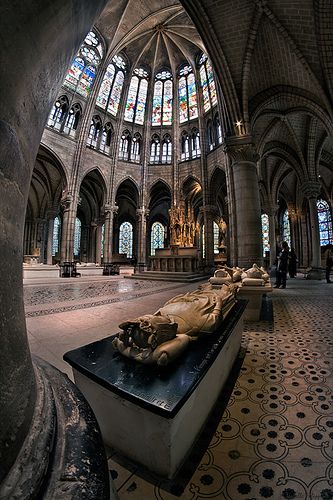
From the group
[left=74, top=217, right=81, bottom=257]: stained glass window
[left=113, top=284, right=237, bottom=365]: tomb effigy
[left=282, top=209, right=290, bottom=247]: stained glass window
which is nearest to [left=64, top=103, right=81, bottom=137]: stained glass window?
[left=74, top=217, right=81, bottom=257]: stained glass window

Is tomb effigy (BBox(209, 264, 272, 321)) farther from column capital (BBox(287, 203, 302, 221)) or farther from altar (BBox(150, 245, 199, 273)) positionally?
column capital (BBox(287, 203, 302, 221))

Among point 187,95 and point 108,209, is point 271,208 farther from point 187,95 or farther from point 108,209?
point 108,209

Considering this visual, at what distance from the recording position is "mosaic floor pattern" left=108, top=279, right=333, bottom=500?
0.89 metres

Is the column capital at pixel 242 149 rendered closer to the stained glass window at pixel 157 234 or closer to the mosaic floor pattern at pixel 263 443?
the mosaic floor pattern at pixel 263 443

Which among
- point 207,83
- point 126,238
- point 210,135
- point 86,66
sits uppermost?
point 86,66

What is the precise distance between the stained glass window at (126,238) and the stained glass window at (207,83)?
17.4 m

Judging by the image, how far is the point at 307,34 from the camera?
7594 millimetres

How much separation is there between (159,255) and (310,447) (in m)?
12.5

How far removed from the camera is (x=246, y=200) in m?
8.29

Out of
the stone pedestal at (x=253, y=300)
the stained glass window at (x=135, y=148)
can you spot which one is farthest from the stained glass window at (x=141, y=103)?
the stone pedestal at (x=253, y=300)

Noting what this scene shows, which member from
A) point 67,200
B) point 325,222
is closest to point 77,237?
point 67,200

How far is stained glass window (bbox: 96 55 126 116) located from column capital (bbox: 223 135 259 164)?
1429cm

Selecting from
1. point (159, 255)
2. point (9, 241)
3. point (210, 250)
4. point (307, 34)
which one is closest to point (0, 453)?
point (9, 241)

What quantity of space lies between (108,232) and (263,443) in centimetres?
1735
